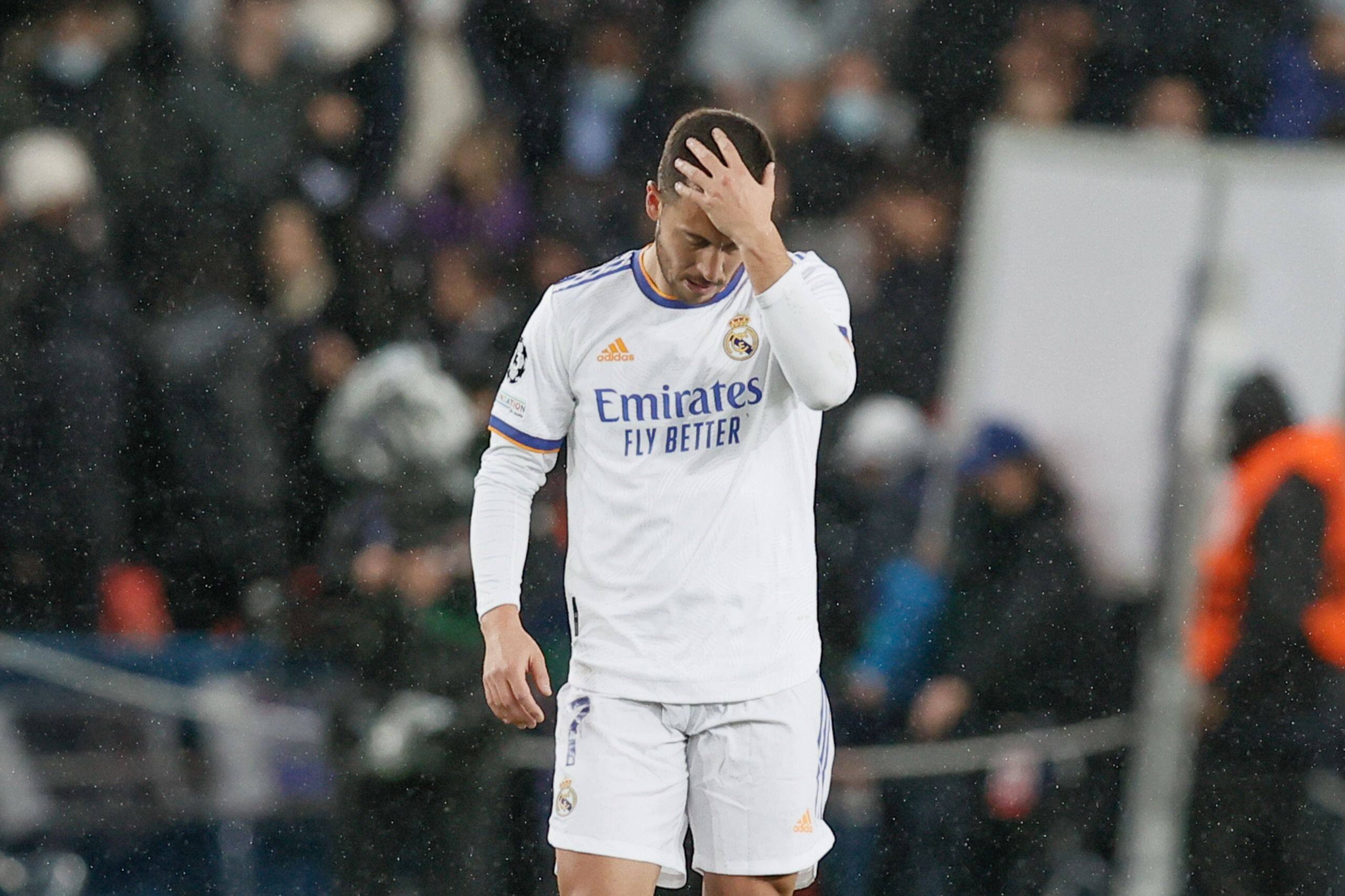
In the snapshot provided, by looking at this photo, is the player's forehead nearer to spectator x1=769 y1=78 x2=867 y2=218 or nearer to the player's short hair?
the player's short hair

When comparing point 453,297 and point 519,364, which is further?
point 453,297

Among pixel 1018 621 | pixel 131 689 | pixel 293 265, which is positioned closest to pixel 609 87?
pixel 293 265

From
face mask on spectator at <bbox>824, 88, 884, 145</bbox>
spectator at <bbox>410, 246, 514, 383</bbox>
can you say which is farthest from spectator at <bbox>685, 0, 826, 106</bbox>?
spectator at <bbox>410, 246, 514, 383</bbox>

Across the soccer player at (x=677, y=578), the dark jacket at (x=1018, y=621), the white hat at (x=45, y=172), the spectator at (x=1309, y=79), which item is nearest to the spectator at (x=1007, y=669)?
the dark jacket at (x=1018, y=621)

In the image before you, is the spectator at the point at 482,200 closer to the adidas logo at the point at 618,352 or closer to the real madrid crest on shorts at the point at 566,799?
the adidas logo at the point at 618,352

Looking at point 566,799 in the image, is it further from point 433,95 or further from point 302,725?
point 433,95

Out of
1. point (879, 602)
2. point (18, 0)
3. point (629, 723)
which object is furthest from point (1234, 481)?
point (18, 0)

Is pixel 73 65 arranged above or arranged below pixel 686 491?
above

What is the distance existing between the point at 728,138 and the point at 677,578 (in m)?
0.59

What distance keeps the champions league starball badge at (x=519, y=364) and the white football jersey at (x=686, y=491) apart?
4 centimetres

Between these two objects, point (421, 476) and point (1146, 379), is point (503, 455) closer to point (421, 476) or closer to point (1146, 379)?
point (421, 476)

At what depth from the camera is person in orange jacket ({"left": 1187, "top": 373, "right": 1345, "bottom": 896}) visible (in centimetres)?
358

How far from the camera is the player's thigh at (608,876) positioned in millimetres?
2170

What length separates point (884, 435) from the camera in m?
3.83
